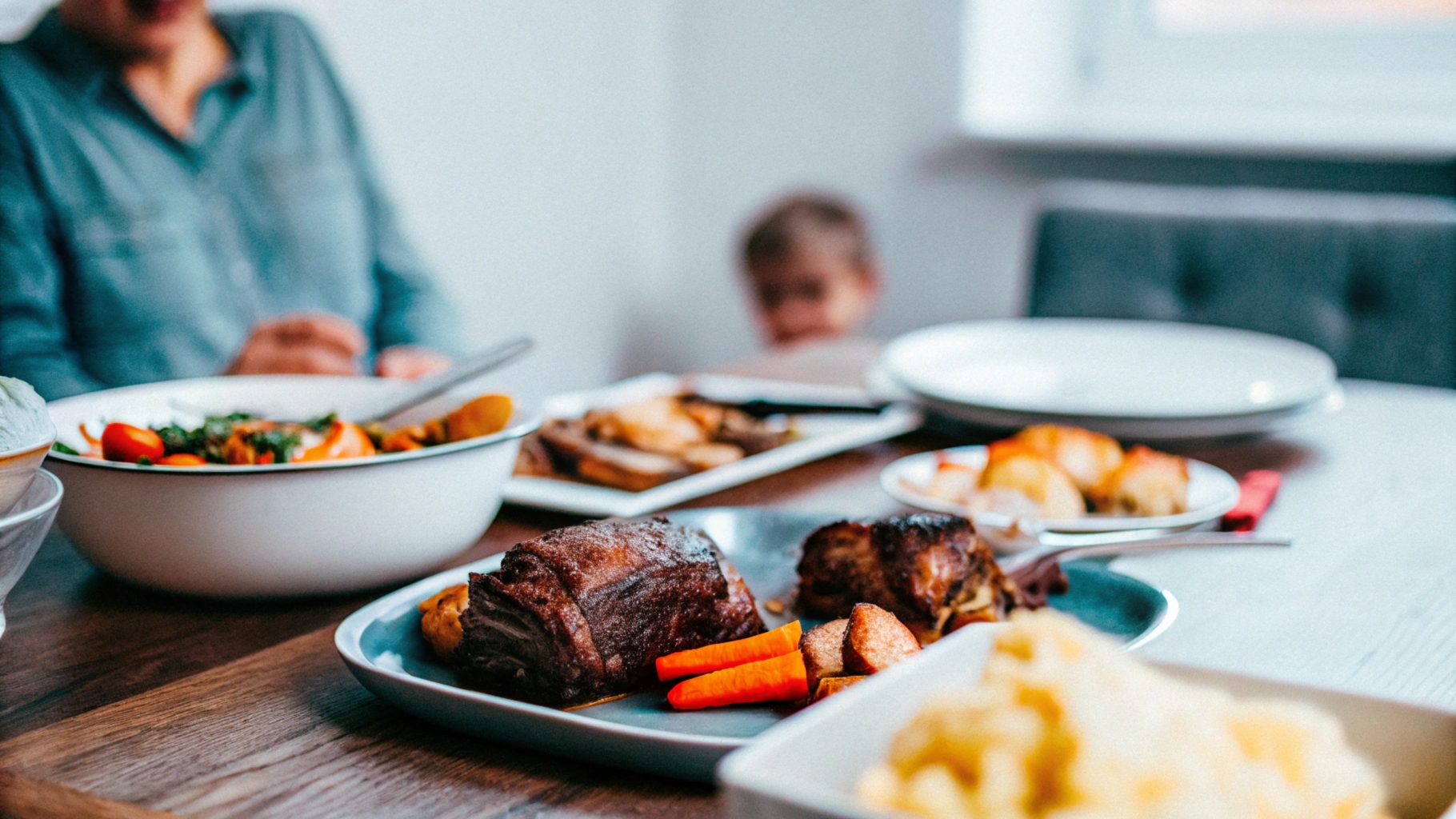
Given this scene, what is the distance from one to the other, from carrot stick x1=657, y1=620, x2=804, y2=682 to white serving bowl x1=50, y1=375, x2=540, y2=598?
234 mm

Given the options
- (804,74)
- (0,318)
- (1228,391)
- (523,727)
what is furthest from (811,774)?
(804,74)

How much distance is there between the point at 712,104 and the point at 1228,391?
264 centimetres

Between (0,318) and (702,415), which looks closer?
(702,415)

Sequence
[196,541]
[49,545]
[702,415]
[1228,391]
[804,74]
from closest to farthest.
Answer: [196,541], [49,545], [702,415], [1228,391], [804,74]

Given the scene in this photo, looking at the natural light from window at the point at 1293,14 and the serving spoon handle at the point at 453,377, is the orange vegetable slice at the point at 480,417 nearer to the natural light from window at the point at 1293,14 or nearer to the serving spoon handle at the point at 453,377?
the serving spoon handle at the point at 453,377

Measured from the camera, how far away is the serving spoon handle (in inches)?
36.5

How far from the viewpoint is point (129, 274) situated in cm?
208

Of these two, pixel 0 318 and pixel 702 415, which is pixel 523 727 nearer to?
pixel 702 415

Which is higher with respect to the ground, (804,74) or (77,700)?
(804,74)

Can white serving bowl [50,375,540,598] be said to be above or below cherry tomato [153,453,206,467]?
below

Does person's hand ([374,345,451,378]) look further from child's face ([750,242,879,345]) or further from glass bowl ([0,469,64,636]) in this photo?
child's face ([750,242,879,345])

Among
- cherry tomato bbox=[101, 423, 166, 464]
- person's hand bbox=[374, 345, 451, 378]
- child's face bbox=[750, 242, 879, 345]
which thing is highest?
cherry tomato bbox=[101, 423, 166, 464]

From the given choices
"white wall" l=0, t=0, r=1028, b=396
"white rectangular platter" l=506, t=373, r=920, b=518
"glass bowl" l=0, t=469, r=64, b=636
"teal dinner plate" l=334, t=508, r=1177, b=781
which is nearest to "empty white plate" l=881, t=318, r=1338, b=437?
"white rectangular platter" l=506, t=373, r=920, b=518

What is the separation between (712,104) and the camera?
12.6ft
